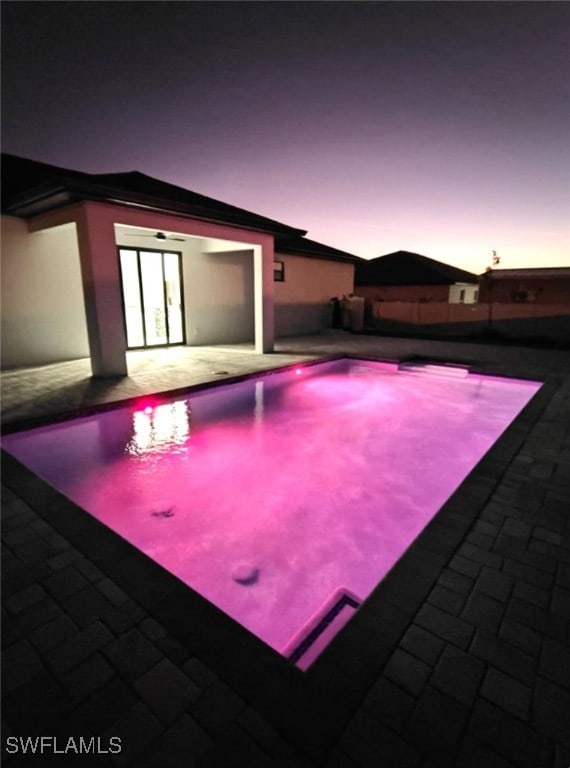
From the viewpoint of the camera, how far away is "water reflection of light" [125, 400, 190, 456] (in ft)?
18.5

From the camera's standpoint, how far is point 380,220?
23938mm

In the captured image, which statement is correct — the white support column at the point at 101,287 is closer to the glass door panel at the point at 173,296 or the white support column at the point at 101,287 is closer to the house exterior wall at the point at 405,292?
the glass door panel at the point at 173,296

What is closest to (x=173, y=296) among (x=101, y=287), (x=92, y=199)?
(x=101, y=287)

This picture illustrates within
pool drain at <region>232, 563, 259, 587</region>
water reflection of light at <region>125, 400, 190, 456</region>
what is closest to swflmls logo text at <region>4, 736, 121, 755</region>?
pool drain at <region>232, 563, 259, 587</region>

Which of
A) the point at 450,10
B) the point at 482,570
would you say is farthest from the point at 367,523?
the point at 450,10

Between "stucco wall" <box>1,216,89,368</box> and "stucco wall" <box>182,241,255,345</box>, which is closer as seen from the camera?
"stucco wall" <box>1,216,89,368</box>

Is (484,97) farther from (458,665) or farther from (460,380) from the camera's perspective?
(458,665)

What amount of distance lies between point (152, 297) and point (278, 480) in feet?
30.5

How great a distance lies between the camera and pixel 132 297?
11711 millimetres

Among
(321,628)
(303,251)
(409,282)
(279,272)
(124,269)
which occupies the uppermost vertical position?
(303,251)

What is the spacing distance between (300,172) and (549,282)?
58.6 feet

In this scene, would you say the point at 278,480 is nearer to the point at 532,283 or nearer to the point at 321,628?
the point at 321,628

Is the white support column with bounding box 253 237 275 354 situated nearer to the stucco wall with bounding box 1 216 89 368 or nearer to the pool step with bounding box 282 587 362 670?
the stucco wall with bounding box 1 216 89 368

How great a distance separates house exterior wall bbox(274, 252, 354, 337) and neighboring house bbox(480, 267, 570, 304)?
1073 centimetres
